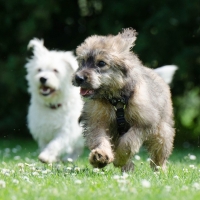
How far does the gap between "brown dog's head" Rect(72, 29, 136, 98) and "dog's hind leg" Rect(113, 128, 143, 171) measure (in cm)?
43

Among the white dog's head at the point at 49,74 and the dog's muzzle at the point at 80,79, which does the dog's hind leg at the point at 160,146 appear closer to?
the dog's muzzle at the point at 80,79

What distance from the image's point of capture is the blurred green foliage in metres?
12.0

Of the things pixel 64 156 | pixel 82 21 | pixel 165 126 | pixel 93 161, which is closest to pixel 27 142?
pixel 82 21

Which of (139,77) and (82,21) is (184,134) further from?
(139,77)

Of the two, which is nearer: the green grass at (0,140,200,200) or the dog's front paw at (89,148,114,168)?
the green grass at (0,140,200,200)

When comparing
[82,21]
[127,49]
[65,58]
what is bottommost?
[127,49]

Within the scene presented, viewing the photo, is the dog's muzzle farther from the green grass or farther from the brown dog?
the green grass

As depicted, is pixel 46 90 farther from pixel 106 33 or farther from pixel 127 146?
pixel 106 33

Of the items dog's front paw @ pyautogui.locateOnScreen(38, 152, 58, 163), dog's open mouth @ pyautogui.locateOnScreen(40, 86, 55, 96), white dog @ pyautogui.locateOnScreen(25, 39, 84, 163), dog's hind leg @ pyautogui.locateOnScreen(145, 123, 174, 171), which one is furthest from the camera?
dog's open mouth @ pyautogui.locateOnScreen(40, 86, 55, 96)

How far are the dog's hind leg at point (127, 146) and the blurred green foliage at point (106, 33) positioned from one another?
6358 millimetres

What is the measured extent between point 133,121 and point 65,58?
141 inches

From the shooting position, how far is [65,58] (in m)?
→ 9.10

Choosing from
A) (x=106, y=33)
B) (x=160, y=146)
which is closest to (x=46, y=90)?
(x=160, y=146)

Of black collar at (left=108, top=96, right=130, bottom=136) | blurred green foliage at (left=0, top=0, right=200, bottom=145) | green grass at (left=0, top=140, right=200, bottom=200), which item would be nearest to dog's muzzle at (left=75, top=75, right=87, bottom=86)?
black collar at (left=108, top=96, right=130, bottom=136)
